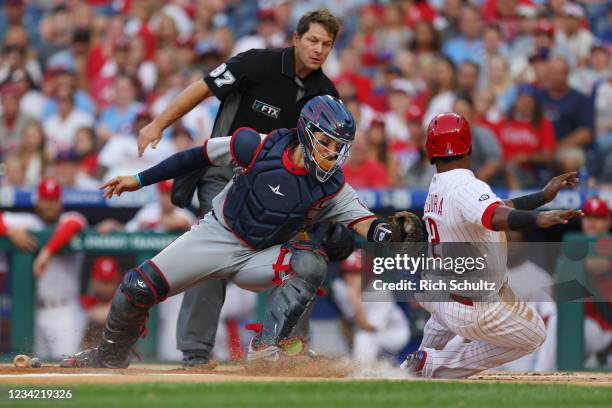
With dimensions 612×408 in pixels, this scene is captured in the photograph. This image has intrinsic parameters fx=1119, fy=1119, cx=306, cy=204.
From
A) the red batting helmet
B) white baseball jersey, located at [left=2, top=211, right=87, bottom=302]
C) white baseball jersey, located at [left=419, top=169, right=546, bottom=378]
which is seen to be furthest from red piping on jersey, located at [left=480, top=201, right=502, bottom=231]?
white baseball jersey, located at [left=2, top=211, right=87, bottom=302]


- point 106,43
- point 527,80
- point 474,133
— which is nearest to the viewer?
point 474,133

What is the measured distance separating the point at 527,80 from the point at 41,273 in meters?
5.34

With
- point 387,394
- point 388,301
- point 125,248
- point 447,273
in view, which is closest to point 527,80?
point 388,301

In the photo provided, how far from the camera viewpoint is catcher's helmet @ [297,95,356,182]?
6102 millimetres

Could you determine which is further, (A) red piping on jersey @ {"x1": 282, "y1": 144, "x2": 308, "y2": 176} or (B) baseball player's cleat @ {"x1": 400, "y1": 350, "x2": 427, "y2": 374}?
(B) baseball player's cleat @ {"x1": 400, "y1": 350, "x2": 427, "y2": 374}

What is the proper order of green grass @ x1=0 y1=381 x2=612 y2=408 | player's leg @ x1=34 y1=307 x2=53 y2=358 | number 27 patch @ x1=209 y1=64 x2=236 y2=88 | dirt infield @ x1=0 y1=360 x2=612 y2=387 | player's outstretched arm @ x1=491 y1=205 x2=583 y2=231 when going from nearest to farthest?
1. green grass @ x1=0 y1=381 x2=612 y2=408
2. player's outstretched arm @ x1=491 y1=205 x2=583 y2=231
3. dirt infield @ x1=0 y1=360 x2=612 y2=387
4. number 27 patch @ x1=209 y1=64 x2=236 y2=88
5. player's leg @ x1=34 y1=307 x2=53 y2=358

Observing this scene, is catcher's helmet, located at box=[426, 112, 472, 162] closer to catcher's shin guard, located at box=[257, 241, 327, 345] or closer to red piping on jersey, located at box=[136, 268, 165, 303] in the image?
catcher's shin guard, located at box=[257, 241, 327, 345]

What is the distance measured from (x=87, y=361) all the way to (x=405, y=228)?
2091mm

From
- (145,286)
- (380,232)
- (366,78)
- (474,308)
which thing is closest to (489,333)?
(474,308)

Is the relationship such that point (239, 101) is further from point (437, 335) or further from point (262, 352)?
point (437, 335)

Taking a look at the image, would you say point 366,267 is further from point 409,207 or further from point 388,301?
point 409,207

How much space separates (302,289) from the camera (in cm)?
617

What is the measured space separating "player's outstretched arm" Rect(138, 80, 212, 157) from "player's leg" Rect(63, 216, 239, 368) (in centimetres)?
62

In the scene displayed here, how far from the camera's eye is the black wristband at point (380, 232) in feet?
20.1
